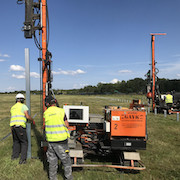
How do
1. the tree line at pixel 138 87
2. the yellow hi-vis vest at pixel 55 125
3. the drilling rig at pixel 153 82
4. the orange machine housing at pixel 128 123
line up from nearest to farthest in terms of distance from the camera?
1. the yellow hi-vis vest at pixel 55 125
2. the orange machine housing at pixel 128 123
3. the drilling rig at pixel 153 82
4. the tree line at pixel 138 87

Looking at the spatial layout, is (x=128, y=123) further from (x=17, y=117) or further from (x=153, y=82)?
(x=153, y=82)

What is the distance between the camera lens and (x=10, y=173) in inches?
214

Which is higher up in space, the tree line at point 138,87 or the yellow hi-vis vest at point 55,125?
the tree line at point 138,87

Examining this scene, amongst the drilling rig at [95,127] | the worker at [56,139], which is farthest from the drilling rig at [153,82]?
the worker at [56,139]

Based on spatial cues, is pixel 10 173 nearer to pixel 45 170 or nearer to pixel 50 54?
pixel 45 170

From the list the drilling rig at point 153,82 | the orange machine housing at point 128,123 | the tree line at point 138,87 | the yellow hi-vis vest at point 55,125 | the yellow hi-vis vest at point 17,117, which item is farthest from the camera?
the tree line at point 138,87

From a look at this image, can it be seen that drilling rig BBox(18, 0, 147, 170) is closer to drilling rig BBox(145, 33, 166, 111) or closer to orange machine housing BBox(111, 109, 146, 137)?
orange machine housing BBox(111, 109, 146, 137)

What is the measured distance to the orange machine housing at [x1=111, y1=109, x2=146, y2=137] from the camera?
552cm

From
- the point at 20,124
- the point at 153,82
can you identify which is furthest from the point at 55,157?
the point at 153,82

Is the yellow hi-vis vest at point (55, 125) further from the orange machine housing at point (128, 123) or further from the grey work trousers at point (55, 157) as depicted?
the orange machine housing at point (128, 123)

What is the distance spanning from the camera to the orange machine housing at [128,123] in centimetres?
552

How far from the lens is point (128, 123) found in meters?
5.52

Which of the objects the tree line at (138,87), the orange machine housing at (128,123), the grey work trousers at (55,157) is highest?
the tree line at (138,87)

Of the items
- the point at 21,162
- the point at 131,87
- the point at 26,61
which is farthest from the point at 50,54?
the point at 131,87
